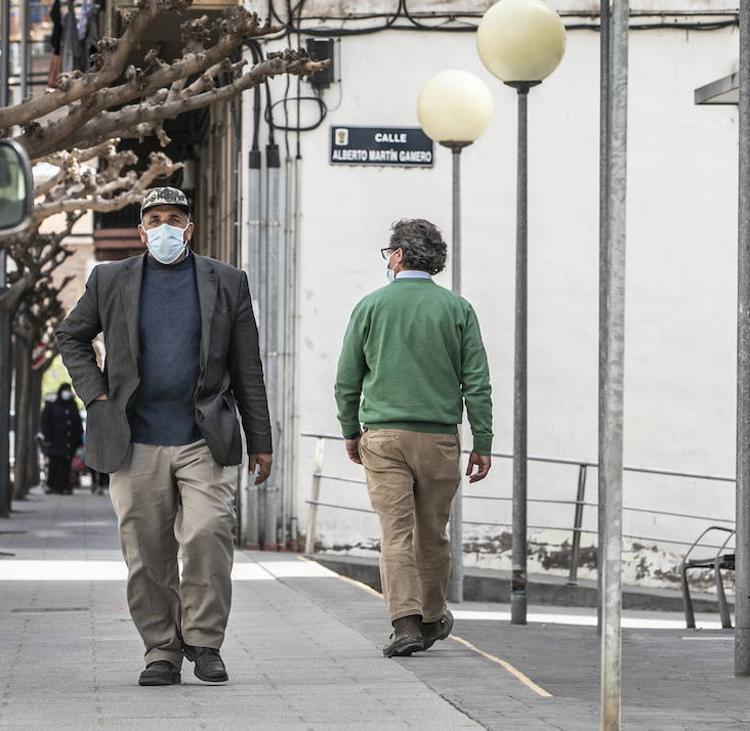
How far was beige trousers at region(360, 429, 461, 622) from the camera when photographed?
851 centimetres

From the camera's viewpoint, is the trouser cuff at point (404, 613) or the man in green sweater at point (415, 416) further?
the man in green sweater at point (415, 416)

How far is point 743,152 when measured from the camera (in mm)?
8664

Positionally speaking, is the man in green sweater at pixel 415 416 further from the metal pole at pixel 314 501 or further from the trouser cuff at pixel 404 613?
the metal pole at pixel 314 501

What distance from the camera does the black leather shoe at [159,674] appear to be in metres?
7.32

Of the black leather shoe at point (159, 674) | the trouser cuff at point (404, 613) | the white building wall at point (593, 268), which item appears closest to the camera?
the black leather shoe at point (159, 674)

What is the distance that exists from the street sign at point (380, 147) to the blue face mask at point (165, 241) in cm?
926

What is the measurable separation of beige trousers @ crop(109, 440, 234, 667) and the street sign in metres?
9.50

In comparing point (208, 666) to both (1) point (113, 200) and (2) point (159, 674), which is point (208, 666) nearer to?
(2) point (159, 674)

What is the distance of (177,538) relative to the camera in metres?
7.47

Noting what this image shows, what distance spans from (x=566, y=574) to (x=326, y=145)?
409cm

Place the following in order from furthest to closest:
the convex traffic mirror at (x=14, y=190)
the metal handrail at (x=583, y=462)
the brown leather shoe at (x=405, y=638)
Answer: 1. the metal handrail at (x=583, y=462)
2. the brown leather shoe at (x=405, y=638)
3. the convex traffic mirror at (x=14, y=190)

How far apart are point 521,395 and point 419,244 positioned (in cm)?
272

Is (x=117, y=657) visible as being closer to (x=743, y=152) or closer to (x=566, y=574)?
(x=743, y=152)

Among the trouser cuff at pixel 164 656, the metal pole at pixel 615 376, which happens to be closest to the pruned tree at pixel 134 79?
the trouser cuff at pixel 164 656
